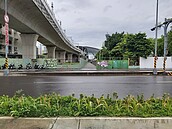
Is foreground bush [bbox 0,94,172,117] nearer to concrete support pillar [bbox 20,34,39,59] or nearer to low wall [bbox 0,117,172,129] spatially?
low wall [bbox 0,117,172,129]

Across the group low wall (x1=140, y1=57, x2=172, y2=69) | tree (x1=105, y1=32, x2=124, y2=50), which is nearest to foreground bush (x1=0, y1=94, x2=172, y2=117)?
low wall (x1=140, y1=57, x2=172, y2=69)

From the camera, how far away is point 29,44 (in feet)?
113

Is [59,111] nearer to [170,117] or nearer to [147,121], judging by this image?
[147,121]

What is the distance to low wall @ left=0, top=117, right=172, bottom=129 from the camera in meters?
4.17

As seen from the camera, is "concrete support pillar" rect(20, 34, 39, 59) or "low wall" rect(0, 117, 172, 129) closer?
"low wall" rect(0, 117, 172, 129)

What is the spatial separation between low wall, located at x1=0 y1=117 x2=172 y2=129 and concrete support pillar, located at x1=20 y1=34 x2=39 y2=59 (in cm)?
3103

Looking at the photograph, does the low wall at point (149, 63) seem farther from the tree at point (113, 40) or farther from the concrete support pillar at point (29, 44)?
the tree at point (113, 40)

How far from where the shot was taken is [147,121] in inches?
166

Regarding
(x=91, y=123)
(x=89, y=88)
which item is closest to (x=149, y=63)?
(x=89, y=88)

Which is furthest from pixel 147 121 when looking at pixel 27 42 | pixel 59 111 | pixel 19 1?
→ pixel 27 42

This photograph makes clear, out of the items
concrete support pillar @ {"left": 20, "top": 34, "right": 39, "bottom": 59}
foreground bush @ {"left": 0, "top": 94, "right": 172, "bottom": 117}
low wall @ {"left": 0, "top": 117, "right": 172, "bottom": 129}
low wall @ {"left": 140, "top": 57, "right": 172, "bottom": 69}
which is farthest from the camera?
low wall @ {"left": 140, "top": 57, "right": 172, "bottom": 69}

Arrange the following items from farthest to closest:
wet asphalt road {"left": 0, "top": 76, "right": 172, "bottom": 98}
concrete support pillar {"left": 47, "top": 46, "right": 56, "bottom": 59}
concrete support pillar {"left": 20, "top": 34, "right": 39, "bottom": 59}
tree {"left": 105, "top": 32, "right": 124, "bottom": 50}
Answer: tree {"left": 105, "top": 32, "right": 124, "bottom": 50}
concrete support pillar {"left": 47, "top": 46, "right": 56, "bottom": 59}
concrete support pillar {"left": 20, "top": 34, "right": 39, "bottom": 59}
wet asphalt road {"left": 0, "top": 76, "right": 172, "bottom": 98}

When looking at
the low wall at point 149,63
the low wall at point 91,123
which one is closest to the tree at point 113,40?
the low wall at point 149,63

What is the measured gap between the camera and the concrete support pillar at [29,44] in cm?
3378
